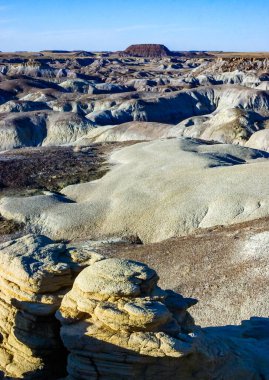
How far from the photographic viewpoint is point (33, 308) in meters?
15.4

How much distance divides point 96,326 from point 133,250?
746 inches

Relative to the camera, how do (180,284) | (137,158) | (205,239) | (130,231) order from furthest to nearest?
(137,158) → (130,231) → (205,239) → (180,284)

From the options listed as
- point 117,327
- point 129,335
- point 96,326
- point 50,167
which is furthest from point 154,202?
point 129,335

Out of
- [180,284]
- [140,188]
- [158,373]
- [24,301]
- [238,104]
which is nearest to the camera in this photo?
[158,373]

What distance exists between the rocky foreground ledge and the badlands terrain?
0.12 feet

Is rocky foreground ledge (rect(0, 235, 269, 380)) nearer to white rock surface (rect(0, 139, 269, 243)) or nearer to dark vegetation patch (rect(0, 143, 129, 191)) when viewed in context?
white rock surface (rect(0, 139, 269, 243))

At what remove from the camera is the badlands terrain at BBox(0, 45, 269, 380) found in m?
13.7

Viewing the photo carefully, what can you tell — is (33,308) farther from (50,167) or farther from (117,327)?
(50,167)

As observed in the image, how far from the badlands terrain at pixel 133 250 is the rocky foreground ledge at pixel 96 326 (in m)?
0.04

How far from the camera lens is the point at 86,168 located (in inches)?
2179

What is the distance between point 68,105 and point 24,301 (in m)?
99.9

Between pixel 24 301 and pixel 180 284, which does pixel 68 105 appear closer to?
pixel 180 284

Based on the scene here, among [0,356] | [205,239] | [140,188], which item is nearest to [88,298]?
[0,356]

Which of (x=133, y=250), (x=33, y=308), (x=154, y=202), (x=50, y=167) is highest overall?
(x=33, y=308)
